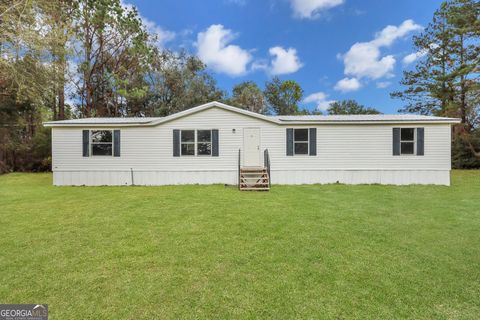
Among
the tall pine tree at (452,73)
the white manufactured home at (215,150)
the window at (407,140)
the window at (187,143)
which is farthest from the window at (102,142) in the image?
the tall pine tree at (452,73)

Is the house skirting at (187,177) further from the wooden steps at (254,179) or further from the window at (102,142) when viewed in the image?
the window at (102,142)

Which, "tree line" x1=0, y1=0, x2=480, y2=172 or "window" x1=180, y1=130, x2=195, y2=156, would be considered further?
"tree line" x1=0, y1=0, x2=480, y2=172

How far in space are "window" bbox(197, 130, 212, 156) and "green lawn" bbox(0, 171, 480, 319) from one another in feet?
13.2

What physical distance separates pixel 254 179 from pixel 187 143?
11.2 feet

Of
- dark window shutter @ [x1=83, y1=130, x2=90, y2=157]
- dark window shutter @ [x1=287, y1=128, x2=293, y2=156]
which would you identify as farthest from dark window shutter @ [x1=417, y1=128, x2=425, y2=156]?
dark window shutter @ [x1=83, y1=130, x2=90, y2=157]

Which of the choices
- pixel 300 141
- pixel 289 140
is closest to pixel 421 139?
pixel 300 141

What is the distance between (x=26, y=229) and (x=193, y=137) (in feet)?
21.2

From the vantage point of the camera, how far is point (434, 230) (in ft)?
14.9

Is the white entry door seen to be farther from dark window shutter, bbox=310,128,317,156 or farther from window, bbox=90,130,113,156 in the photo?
window, bbox=90,130,113,156

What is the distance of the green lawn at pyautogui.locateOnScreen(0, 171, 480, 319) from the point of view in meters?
2.42

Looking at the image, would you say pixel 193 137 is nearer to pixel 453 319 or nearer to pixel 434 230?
pixel 434 230

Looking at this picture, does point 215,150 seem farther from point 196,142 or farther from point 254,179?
point 254,179

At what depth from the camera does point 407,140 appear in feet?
32.5

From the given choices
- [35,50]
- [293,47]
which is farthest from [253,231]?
[293,47]
